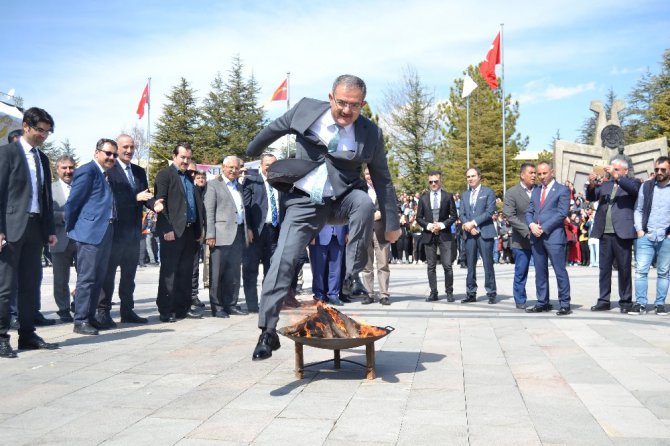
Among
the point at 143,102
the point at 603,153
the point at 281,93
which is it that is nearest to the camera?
the point at 603,153

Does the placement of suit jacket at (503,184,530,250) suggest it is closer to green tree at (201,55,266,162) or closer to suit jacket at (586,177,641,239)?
suit jacket at (586,177,641,239)

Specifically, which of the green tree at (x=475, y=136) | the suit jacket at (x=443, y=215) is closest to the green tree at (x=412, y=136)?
the green tree at (x=475, y=136)

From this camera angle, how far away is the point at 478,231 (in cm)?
1063

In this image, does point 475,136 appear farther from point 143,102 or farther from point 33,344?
point 33,344

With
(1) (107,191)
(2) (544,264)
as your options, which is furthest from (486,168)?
(1) (107,191)

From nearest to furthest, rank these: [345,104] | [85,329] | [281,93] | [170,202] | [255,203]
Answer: [345,104] < [85,329] < [170,202] < [255,203] < [281,93]

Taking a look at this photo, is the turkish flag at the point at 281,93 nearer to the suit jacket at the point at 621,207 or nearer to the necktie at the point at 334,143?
the suit jacket at the point at 621,207

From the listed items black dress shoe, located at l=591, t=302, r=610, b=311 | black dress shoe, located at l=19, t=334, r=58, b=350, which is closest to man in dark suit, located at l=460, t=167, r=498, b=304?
black dress shoe, located at l=591, t=302, r=610, b=311

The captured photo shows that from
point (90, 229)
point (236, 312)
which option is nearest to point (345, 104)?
point (90, 229)

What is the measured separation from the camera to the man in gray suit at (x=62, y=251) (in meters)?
8.76

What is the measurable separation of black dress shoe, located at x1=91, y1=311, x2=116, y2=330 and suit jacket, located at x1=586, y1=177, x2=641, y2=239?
6.81 meters

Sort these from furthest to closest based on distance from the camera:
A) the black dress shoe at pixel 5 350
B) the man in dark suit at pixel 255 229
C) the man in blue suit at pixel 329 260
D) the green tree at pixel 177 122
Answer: the green tree at pixel 177 122 < the man in blue suit at pixel 329 260 < the man in dark suit at pixel 255 229 < the black dress shoe at pixel 5 350

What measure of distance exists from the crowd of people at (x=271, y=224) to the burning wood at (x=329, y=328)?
248 millimetres

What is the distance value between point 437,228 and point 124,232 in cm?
→ 511
